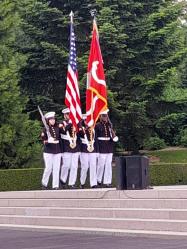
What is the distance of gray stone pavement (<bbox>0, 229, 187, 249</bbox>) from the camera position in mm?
9828

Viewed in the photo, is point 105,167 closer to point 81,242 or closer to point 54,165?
point 54,165

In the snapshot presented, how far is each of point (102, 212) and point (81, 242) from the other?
217 centimetres

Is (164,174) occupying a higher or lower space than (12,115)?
lower

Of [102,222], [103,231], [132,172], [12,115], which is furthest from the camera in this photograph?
[12,115]

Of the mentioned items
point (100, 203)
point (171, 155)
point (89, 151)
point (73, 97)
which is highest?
point (73, 97)

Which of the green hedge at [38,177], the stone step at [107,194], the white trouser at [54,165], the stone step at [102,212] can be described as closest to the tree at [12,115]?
the green hedge at [38,177]

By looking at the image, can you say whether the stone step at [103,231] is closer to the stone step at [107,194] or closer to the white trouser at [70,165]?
the stone step at [107,194]

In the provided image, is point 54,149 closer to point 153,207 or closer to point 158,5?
point 153,207

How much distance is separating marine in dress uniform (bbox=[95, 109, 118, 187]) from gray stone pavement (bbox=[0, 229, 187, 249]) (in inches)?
149

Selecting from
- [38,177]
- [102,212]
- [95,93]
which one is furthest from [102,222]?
[38,177]

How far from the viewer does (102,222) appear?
40.1 feet

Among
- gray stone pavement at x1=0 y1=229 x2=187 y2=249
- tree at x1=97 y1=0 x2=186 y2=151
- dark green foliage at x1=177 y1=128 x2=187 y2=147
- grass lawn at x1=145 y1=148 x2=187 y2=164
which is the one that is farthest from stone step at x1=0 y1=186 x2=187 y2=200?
dark green foliage at x1=177 y1=128 x2=187 y2=147

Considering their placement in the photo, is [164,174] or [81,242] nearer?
[81,242]

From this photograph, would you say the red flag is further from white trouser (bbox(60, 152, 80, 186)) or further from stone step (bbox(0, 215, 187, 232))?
stone step (bbox(0, 215, 187, 232))
